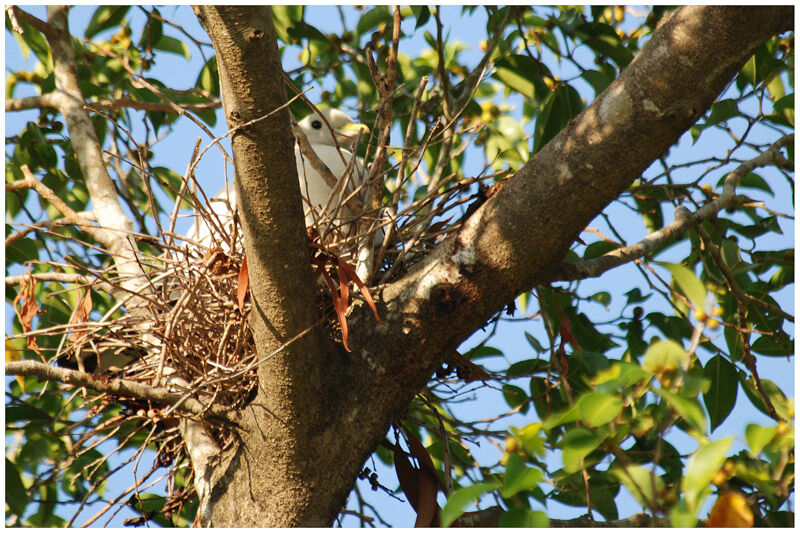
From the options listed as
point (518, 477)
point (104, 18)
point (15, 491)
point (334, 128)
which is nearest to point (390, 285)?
point (518, 477)

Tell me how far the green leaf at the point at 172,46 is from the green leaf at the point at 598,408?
2.74 metres

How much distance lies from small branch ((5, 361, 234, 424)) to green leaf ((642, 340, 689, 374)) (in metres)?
1.01

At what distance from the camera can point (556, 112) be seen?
8.11ft

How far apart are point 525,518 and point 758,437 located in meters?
0.37

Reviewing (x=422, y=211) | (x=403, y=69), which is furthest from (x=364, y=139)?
(x=422, y=211)

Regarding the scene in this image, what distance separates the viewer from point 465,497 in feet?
3.74

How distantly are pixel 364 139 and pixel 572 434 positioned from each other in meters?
2.12

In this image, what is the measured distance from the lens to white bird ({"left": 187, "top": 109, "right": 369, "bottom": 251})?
1.99 meters

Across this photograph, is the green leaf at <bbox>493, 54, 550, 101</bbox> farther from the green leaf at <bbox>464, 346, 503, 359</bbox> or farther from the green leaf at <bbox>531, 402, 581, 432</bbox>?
the green leaf at <bbox>531, 402, 581, 432</bbox>

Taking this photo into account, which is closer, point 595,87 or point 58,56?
point 595,87

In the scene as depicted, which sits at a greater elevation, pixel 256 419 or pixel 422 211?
pixel 422 211

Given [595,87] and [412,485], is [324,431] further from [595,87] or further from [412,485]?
[595,87]

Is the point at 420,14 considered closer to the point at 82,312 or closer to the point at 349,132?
the point at 349,132

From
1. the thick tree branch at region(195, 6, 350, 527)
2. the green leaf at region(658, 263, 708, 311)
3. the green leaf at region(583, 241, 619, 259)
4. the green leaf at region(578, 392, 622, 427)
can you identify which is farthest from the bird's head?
the green leaf at region(578, 392, 622, 427)
